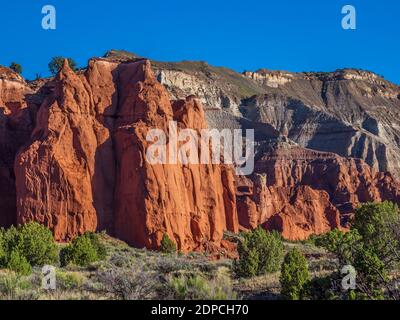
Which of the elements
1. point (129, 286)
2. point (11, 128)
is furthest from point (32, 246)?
point (11, 128)

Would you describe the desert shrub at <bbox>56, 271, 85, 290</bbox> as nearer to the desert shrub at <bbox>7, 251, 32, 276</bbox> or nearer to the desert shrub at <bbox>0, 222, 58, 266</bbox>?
the desert shrub at <bbox>7, 251, 32, 276</bbox>

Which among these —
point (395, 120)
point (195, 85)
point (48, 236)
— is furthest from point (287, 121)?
point (48, 236)

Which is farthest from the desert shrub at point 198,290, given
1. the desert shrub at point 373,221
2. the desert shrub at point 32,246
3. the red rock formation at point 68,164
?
the red rock formation at point 68,164

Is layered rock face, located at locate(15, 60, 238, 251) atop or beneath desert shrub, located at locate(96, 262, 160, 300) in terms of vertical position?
atop

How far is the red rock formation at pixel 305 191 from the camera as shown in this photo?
276 ft

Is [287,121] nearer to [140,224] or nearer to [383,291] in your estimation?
[140,224]

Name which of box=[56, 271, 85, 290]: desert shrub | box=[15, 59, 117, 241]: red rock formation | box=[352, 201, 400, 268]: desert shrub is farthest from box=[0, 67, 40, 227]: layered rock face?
A: box=[56, 271, 85, 290]: desert shrub

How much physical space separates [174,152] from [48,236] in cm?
1988

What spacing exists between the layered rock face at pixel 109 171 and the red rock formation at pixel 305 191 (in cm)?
2706

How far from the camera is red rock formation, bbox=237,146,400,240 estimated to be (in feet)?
276

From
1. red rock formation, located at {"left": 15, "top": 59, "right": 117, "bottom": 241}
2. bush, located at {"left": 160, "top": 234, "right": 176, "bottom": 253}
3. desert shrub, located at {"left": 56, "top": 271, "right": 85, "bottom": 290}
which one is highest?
red rock formation, located at {"left": 15, "top": 59, "right": 117, "bottom": 241}

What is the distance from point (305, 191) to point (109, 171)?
49.2 meters

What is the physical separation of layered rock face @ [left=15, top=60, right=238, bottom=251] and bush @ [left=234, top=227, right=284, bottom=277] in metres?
20.1
